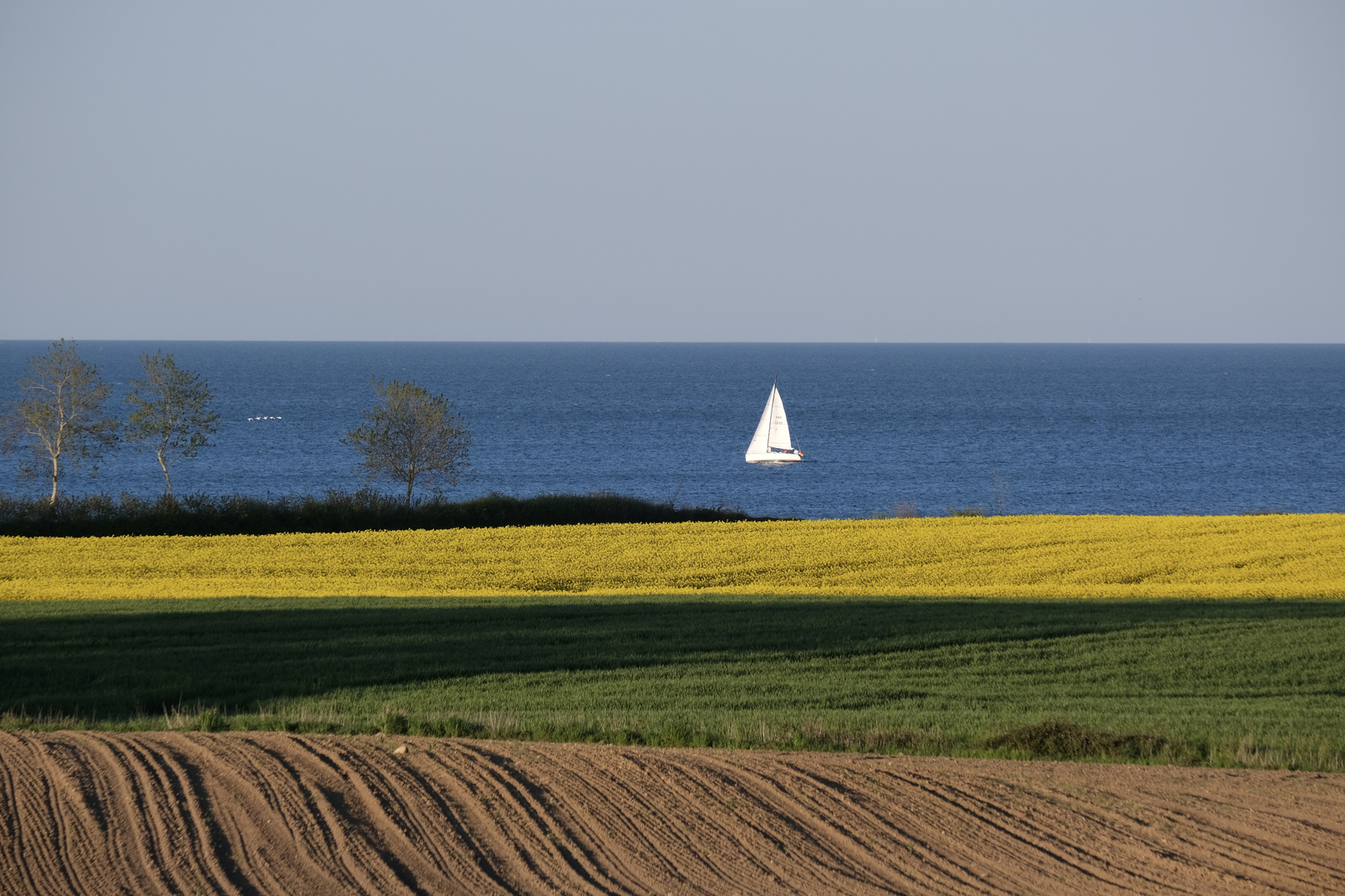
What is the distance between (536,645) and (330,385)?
175110 millimetres

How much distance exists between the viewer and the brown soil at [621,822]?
863 centimetres

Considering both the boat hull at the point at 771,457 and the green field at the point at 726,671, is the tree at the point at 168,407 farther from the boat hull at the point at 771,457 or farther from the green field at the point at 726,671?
the boat hull at the point at 771,457

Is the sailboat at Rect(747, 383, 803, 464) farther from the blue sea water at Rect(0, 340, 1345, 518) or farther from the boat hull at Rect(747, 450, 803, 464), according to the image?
the blue sea water at Rect(0, 340, 1345, 518)

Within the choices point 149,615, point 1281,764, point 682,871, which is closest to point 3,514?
point 149,615

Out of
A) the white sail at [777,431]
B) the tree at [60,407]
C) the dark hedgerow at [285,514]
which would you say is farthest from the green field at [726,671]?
the white sail at [777,431]

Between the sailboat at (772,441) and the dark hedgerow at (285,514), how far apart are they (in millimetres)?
40055

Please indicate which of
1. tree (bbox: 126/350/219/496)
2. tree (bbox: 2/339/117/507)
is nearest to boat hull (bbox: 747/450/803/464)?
tree (bbox: 126/350/219/496)

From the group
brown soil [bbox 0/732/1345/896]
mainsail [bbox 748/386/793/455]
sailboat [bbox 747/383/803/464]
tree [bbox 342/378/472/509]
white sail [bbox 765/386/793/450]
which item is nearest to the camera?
brown soil [bbox 0/732/1345/896]

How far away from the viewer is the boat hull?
273 feet

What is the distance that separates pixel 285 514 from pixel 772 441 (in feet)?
163

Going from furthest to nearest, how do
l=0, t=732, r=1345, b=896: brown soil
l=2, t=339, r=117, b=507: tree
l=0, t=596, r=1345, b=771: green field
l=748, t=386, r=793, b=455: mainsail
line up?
1. l=748, t=386, r=793, b=455: mainsail
2. l=2, t=339, r=117, b=507: tree
3. l=0, t=596, r=1345, b=771: green field
4. l=0, t=732, r=1345, b=896: brown soil

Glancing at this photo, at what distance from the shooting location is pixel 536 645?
19.2 m

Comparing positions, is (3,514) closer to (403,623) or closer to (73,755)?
(403,623)

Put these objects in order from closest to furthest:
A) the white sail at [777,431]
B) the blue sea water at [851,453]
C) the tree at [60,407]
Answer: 1. the tree at [60,407]
2. the blue sea water at [851,453]
3. the white sail at [777,431]
